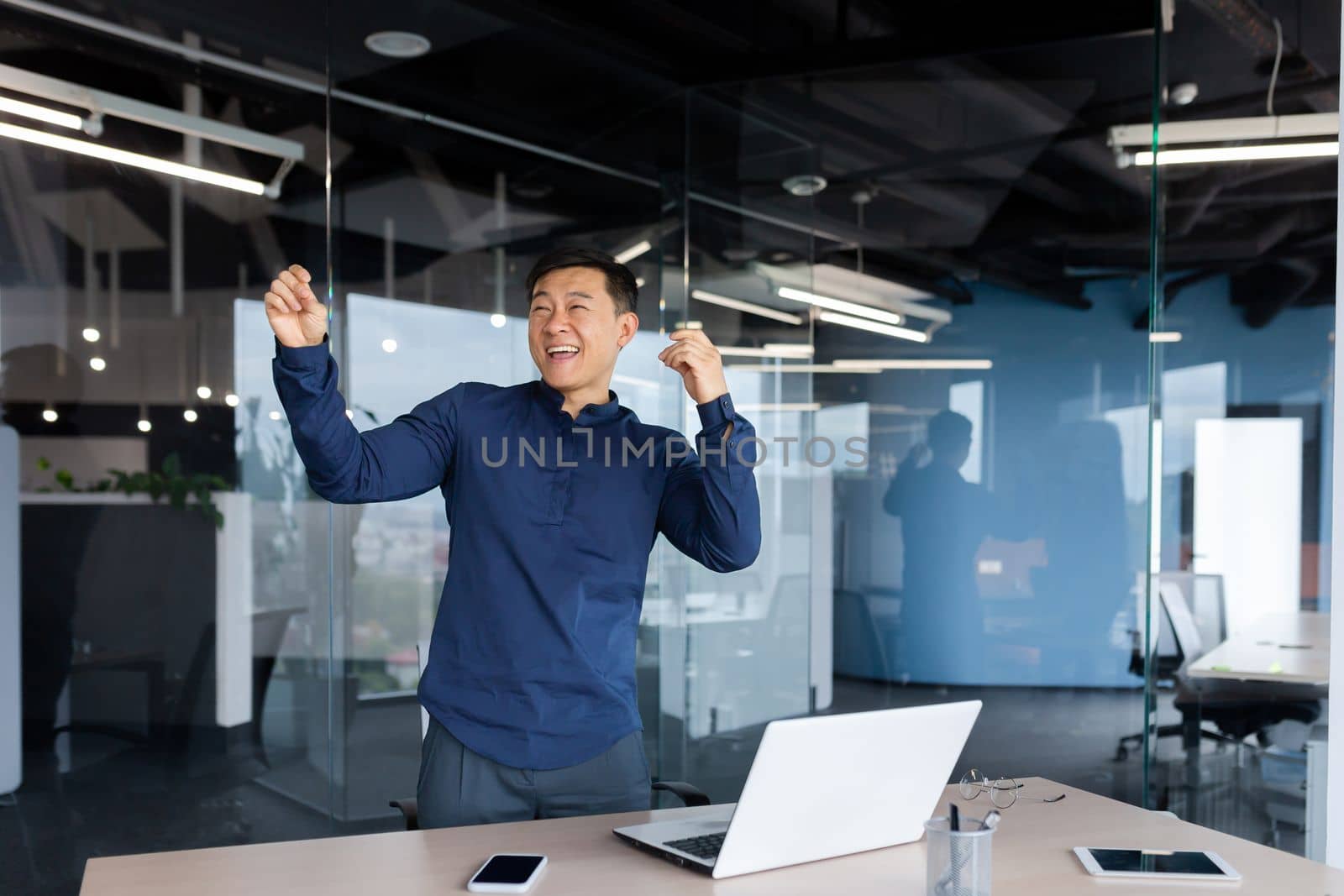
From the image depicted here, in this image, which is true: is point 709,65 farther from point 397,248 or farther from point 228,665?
point 228,665

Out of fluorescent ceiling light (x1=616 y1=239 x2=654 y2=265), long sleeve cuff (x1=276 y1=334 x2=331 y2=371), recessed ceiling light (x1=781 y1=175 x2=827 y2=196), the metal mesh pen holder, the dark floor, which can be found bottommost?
the dark floor

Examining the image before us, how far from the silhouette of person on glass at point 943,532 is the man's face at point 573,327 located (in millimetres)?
2553

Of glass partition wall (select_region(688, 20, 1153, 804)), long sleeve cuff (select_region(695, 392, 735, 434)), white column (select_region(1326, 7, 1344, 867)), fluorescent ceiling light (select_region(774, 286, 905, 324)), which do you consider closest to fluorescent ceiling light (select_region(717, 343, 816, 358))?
glass partition wall (select_region(688, 20, 1153, 804))

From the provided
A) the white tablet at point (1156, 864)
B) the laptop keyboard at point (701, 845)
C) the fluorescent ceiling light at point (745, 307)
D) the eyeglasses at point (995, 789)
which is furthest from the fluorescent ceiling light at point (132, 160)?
the white tablet at point (1156, 864)

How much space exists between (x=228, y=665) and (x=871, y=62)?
3.49 m

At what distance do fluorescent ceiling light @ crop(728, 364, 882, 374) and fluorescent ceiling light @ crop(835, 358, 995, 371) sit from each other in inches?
0.8

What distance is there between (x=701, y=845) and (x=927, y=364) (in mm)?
3192

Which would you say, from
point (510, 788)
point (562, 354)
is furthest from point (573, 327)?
point (510, 788)

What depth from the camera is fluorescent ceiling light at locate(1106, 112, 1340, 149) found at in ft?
10.7

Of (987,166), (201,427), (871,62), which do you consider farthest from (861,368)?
(201,427)

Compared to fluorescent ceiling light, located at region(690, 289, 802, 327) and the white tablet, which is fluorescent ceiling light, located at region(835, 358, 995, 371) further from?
the white tablet

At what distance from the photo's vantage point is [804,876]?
60.2 inches

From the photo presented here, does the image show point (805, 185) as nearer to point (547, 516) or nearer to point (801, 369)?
point (801, 369)

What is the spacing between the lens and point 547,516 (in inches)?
83.2
